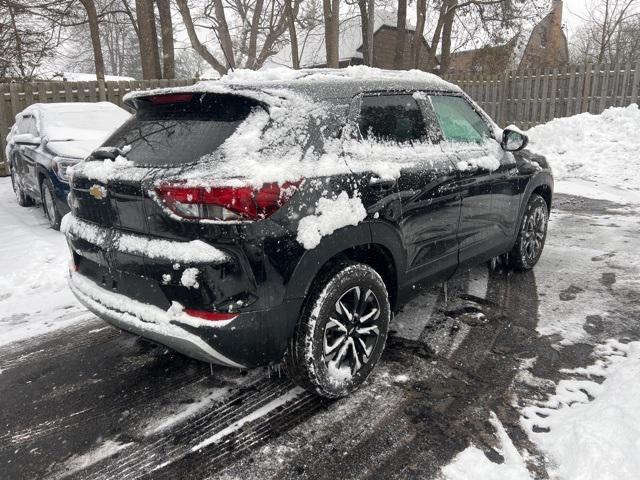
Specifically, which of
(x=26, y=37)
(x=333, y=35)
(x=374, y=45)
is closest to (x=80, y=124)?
(x=333, y=35)

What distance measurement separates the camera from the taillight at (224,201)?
7.65 feet

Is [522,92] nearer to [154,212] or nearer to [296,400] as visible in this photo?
[296,400]

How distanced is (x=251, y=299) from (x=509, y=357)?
1947 millimetres

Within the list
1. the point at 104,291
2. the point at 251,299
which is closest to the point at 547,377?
the point at 251,299

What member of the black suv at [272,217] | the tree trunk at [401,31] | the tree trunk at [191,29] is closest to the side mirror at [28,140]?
the black suv at [272,217]

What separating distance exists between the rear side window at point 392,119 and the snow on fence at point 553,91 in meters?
13.5

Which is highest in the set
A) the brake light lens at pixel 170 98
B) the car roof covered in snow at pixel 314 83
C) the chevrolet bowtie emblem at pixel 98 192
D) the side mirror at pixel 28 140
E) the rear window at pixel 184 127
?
the car roof covered in snow at pixel 314 83

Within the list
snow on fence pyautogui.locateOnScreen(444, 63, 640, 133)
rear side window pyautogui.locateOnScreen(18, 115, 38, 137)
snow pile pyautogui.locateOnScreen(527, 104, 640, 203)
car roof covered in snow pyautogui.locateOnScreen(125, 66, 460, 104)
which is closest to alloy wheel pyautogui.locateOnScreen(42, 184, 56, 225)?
rear side window pyautogui.locateOnScreen(18, 115, 38, 137)

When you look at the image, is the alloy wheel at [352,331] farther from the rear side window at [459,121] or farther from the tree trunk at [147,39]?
the tree trunk at [147,39]

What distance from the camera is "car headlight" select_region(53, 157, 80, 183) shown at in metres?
6.33

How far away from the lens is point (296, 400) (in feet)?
9.78

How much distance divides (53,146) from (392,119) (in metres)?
5.48

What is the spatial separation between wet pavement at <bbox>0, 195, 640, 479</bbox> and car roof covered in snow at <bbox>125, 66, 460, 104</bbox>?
1.76m

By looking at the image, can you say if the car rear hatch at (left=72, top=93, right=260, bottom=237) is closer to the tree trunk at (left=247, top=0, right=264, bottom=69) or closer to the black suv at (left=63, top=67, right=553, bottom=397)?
the black suv at (left=63, top=67, right=553, bottom=397)
